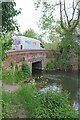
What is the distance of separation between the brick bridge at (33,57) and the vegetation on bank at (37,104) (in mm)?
6027

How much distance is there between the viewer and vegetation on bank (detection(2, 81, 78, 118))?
6262 millimetres

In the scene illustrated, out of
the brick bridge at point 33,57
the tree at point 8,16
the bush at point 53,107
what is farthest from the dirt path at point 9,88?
the tree at point 8,16

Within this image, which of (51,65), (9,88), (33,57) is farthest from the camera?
(51,65)

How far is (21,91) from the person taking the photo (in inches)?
284

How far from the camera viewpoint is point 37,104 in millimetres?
6500

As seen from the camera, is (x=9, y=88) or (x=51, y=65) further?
(x=51, y=65)

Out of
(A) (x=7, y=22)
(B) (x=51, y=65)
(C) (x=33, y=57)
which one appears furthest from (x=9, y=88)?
(B) (x=51, y=65)

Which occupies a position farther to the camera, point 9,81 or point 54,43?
point 54,43

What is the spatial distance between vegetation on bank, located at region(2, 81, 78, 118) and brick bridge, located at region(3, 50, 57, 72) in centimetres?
603

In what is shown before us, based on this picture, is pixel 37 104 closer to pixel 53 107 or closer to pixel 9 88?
pixel 53 107

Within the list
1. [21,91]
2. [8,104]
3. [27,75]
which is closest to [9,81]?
[21,91]

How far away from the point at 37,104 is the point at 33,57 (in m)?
11.0

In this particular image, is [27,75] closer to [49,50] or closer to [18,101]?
[49,50]

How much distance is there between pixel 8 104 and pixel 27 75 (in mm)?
8179
